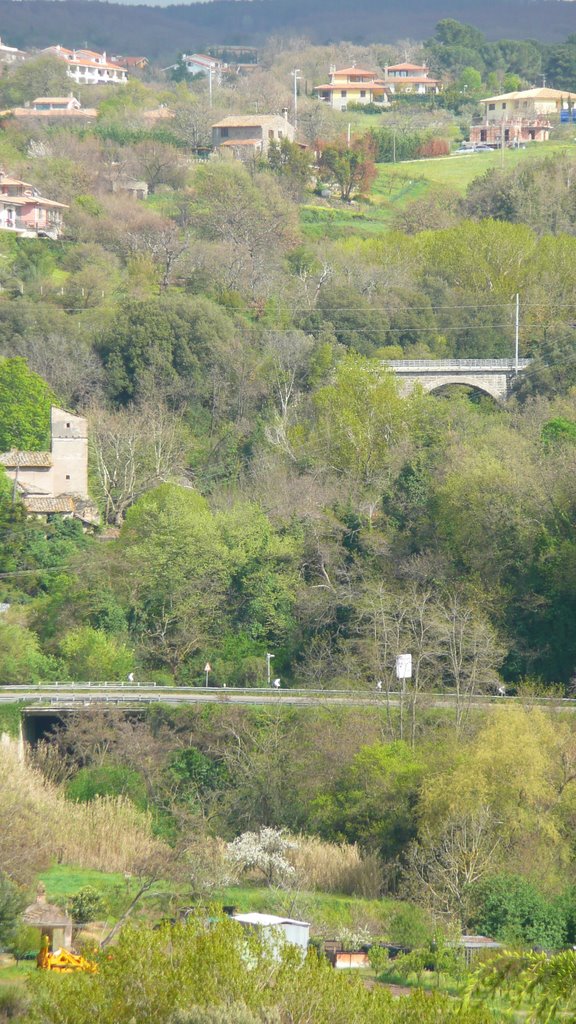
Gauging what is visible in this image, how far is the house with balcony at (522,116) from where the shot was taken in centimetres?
9644

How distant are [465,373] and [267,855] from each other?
29364 millimetres

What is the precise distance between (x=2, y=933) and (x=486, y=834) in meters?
8.36

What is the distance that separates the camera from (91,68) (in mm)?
139375

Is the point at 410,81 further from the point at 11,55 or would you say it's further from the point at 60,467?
the point at 60,467

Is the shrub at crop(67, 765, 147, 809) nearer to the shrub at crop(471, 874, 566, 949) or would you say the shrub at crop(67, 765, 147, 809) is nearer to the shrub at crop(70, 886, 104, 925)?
the shrub at crop(70, 886, 104, 925)

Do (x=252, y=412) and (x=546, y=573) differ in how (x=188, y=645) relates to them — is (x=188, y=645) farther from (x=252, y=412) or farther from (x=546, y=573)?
(x=252, y=412)

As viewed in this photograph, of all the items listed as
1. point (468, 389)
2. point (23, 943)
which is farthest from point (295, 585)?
point (23, 943)

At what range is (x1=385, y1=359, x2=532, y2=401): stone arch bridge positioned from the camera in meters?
57.2

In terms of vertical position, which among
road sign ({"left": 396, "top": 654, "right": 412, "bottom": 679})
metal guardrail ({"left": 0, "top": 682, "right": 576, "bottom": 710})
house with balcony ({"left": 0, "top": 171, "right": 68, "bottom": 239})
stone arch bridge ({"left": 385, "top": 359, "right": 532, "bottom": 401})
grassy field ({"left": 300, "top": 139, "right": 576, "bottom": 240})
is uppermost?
→ grassy field ({"left": 300, "top": 139, "right": 576, "bottom": 240})

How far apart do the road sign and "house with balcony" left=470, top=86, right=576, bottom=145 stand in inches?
2438

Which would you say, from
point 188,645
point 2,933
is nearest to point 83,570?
point 188,645

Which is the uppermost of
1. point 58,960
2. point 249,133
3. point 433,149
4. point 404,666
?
point 249,133

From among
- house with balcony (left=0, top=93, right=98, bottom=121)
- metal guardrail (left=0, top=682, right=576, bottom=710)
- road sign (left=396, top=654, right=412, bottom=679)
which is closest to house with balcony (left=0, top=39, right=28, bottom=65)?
house with balcony (left=0, top=93, right=98, bottom=121)

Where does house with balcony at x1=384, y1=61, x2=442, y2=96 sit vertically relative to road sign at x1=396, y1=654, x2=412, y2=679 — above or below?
above
